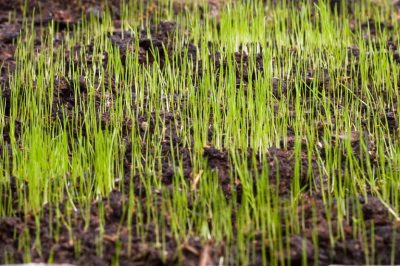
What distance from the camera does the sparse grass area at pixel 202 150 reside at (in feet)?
7.88

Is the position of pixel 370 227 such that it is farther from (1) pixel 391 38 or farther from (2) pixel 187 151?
(1) pixel 391 38

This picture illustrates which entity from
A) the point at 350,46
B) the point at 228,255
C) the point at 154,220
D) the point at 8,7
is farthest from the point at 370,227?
the point at 8,7

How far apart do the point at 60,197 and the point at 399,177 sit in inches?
52.0

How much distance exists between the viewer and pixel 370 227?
2.46m

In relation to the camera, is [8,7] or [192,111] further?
[8,7]

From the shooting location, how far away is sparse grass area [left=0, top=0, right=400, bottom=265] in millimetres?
2400

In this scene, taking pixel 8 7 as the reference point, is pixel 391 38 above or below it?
below

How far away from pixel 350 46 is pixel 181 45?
971 mm

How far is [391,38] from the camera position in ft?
14.1

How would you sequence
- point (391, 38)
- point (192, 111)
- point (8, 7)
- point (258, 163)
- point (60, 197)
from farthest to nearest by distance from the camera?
1. point (8, 7)
2. point (391, 38)
3. point (192, 111)
4. point (258, 163)
5. point (60, 197)

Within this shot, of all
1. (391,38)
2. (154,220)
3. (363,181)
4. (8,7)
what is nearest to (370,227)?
(363,181)

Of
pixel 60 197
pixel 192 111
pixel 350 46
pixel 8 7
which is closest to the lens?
pixel 60 197

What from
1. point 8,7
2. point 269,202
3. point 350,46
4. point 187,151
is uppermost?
point 8,7

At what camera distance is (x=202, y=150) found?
9.55 feet
